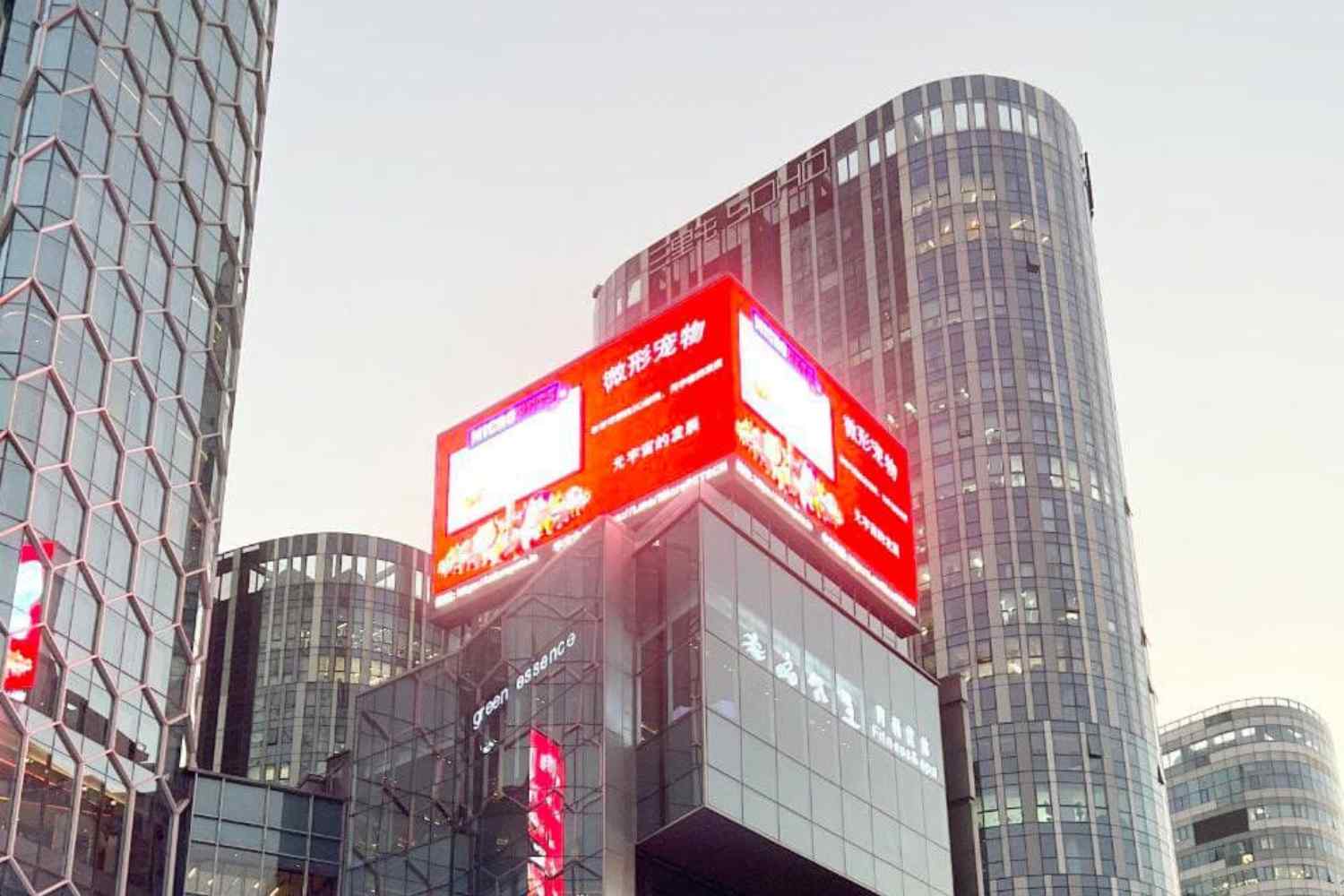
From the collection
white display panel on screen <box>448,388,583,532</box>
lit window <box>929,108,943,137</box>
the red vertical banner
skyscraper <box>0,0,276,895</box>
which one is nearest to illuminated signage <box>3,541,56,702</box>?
skyscraper <box>0,0,276,895</box>

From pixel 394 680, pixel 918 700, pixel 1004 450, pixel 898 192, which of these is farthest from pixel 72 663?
pixel 898 192

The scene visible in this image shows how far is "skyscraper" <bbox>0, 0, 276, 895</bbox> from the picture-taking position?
6738 cm

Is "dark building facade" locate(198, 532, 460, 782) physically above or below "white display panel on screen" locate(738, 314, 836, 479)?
above

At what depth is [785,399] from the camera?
79.3 meters

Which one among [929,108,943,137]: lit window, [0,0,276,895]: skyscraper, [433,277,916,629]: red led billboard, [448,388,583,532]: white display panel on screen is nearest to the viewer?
[0,0,276,895]: skyscraper

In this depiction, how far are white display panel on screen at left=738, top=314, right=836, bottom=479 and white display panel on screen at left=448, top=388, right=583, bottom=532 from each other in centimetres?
868

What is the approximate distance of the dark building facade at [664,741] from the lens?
63375 mm

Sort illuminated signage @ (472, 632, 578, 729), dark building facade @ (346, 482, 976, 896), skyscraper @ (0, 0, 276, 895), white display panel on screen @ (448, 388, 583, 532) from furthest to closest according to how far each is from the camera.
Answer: white display panel on screen @ (448, 388, 583, 532) < illuminated signage @ (472, 632, 578, 729) < skyscraper @ (0, 0, 276, 895) < dark building facade @ (346, 482, 976, 896)

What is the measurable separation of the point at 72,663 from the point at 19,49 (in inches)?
1121

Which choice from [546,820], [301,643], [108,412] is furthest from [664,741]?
[301,643]

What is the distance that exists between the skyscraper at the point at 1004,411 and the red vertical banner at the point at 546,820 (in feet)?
278

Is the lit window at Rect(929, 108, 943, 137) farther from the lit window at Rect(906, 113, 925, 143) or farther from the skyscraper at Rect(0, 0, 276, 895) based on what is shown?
the skyscraper at Rect(0, 0, 276, 895)

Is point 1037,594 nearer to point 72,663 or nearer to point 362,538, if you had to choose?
point 362,538

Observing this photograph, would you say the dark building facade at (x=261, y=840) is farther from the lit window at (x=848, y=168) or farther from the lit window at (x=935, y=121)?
the lit window at (x=848, y=168)
